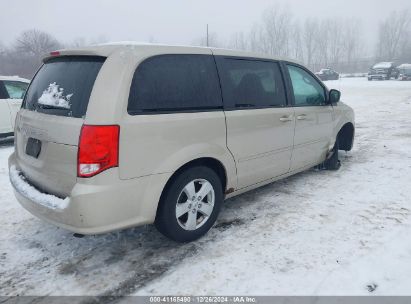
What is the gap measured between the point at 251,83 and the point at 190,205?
61.3 inches

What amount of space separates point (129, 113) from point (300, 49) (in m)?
95.4

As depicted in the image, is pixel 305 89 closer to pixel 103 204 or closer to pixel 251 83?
pixel 251 83

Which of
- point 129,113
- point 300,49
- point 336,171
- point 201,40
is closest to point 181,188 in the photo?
point 129,113

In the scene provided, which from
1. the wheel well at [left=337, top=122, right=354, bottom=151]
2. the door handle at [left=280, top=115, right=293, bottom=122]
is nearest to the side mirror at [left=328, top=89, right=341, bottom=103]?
the wheel well at [left=337, top=122, right=354, bottom=151]

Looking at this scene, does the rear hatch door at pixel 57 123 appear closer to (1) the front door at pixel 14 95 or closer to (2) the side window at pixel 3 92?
(1) the front door at pixel 14 95

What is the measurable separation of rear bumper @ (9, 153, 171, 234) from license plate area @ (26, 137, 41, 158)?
13.3 inches

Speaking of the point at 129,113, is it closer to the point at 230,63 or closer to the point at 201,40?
the point at 230,63

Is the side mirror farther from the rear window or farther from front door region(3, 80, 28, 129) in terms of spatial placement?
front door region(3, 80, 28, 129)

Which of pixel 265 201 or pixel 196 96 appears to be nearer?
pixel 196 96

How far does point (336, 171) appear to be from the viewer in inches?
220

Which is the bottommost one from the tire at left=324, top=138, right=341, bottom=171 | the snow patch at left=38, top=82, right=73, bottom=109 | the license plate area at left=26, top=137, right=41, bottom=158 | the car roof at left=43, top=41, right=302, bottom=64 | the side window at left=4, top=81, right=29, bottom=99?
the tire at left=324, top=138, right=341, bottom=171

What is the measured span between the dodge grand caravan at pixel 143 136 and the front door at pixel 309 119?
526mm

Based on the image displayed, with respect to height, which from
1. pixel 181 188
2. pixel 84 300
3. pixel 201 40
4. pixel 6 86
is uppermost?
pixel 201 40

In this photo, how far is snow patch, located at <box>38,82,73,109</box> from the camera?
2915 mm
